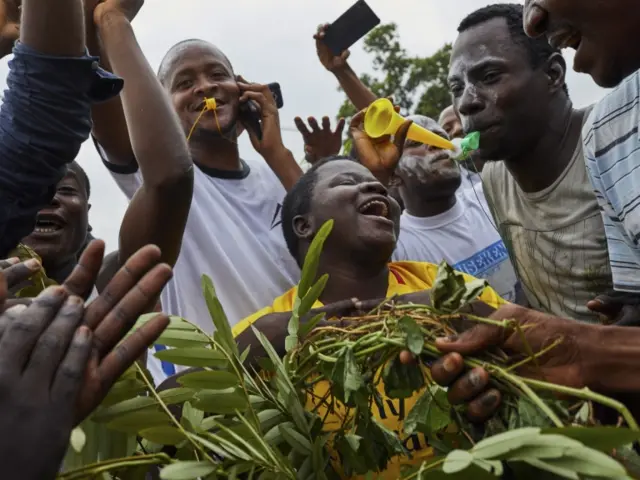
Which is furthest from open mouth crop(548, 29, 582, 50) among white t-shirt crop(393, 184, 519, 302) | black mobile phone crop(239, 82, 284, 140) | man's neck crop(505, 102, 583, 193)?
black mobile phone crop(239, 82, 284, 140)

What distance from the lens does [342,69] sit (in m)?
4.37

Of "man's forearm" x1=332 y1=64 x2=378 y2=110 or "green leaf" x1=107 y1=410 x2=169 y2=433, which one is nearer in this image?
"green leaf" x1=107 y1=410 x2=169 y2=433

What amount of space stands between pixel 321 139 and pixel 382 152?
46 centimetres

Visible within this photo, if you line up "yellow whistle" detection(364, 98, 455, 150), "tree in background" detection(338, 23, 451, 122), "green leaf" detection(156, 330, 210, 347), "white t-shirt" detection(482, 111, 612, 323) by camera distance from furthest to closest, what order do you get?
"tree in background" detection(338, 23, 451, 122) → "yellow whistle" detection(364, 98, 455, 150) → "white t-shirt" detection(482, 111, 612, 323) → "green leaf" detection(156, 330, 210, 347)

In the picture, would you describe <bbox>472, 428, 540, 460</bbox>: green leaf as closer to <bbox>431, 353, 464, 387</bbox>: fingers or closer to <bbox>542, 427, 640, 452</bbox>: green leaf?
<bbox>542, 427, 640, 452</bbox>: green leaf

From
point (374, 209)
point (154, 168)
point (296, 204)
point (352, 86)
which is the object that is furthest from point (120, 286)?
point (352, 86)

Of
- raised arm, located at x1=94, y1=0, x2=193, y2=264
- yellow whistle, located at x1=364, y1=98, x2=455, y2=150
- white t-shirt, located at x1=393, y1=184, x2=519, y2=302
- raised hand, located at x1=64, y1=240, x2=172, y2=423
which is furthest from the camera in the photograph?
yellow whistle, located at x1=364, y1=98, x2=455, y2=150

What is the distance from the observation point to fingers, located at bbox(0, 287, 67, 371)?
1133mm

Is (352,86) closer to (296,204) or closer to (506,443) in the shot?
(296,204)

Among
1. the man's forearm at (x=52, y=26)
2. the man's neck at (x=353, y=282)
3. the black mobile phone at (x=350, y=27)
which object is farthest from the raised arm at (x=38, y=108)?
the black mobile phone at (x=350, y=27)

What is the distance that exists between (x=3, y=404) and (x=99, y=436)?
424 mm

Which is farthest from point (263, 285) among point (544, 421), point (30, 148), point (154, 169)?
point (544, 421)

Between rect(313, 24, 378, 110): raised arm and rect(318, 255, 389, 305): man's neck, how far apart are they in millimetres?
1826

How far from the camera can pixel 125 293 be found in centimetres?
126
